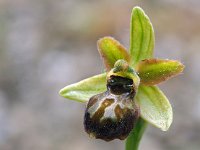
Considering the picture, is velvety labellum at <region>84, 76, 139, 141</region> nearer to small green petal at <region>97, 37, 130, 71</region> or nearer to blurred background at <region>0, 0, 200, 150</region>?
small green petal at <region>97, 37, 130, 71</region>

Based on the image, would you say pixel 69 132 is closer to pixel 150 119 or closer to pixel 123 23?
pixel 123 23

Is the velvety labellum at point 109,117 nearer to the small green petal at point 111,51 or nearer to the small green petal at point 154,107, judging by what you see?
the small green petal at point 154,107

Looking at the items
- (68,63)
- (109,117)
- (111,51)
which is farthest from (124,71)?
(68,63)

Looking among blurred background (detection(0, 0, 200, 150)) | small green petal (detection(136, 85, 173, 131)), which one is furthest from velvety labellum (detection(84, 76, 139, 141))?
blurred background (detection(0, 0, 200, 150))

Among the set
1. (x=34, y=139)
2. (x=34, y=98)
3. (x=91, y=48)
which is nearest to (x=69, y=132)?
(x=34, y=139)

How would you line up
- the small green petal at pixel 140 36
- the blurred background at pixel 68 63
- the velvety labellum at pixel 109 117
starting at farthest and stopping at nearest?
the blurred background at pixel 68 63
the small green petal at pixel 140 36
the velvety labellum at pixel 109 117

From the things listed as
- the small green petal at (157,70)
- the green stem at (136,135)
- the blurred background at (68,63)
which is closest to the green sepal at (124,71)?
the small green petal at (157,70)
